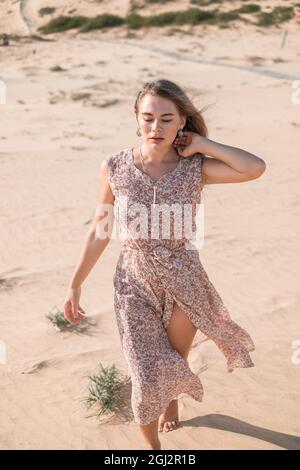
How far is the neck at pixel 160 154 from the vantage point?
3736 millimetres

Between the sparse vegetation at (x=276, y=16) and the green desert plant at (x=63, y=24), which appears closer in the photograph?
the sparse vegetation at (x=276, y=16)

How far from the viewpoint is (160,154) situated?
3742 mm

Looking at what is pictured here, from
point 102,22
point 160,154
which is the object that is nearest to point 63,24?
point 102,22

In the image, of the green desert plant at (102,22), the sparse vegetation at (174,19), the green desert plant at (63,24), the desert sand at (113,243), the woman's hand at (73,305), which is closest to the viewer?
the woman's hand at (73,305)

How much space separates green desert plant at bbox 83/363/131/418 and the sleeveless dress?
0.85m

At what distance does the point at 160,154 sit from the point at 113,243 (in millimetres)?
4390

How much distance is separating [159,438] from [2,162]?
7767 millimetres

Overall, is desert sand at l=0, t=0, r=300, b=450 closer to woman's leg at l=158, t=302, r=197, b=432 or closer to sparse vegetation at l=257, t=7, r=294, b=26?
woman's leg at l=158, t=302, r=197, b=432

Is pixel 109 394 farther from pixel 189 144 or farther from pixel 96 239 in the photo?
pixel 189 144

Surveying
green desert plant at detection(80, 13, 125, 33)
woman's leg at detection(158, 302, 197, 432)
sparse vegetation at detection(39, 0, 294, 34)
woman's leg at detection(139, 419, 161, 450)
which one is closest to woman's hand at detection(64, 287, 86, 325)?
woman's leg at detection(158, 302, 197, 432)

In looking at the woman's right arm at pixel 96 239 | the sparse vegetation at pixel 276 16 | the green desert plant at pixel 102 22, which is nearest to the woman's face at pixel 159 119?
the woman's right arm at pixel 96 239

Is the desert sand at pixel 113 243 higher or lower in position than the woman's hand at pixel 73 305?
lower

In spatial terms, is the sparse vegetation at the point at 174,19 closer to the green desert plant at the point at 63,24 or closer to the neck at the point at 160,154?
the green desert plant at the point at 63,24

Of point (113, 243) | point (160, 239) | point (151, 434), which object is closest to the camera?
point (160, 239)
